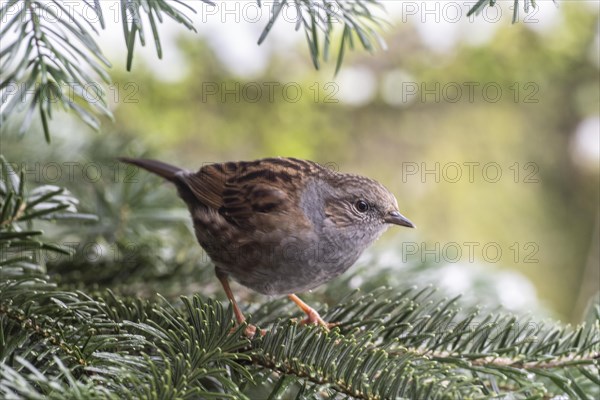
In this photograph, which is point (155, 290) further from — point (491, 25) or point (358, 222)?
point (491, 25)

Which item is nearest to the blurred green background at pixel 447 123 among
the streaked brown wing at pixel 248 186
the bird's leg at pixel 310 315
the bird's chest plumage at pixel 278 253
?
the streaked brown wing at pixel 248 186

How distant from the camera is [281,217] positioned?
177 centimetres

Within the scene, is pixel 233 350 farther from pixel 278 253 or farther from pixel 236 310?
pixel 278 253

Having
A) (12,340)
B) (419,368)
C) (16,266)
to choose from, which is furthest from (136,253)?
(419,368)

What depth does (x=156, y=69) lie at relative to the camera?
2883 mm

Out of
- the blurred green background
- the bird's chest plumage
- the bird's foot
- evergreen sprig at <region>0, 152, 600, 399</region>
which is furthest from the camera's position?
the blurred green background

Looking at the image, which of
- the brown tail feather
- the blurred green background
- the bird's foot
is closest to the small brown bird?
the brown tail feather

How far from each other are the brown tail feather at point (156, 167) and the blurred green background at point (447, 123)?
856 mm

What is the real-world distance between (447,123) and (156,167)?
1827mm

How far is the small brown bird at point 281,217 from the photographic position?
166cm

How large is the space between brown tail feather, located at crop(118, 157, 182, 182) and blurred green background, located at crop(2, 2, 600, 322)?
0.86m

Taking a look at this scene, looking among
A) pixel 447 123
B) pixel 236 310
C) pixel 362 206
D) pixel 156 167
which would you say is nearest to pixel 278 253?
pixel 236 310

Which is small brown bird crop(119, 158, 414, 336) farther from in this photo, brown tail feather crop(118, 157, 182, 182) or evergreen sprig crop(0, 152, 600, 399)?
evergreen sprig crop(0, 152, 600, 399)

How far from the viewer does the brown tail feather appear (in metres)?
1.88
